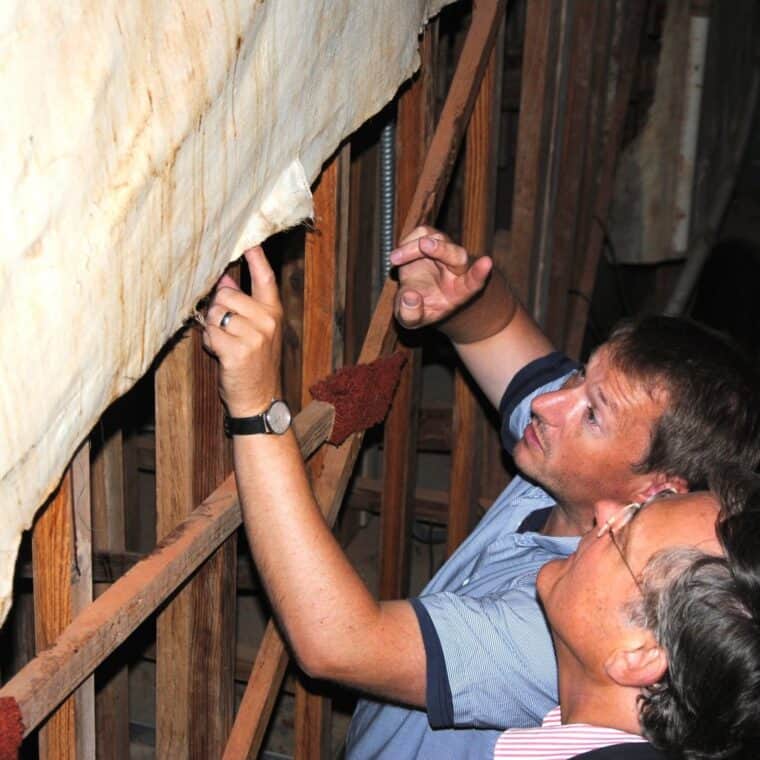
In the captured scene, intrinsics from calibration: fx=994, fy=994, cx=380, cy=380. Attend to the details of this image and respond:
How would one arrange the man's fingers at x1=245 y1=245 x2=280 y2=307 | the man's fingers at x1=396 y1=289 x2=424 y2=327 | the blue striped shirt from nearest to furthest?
the man's fingers at x1=245 y1=245 x2=280 y2=307
the blue striped shirt
the man's fingers at x1=396 y1=289 x2=424 y2=327

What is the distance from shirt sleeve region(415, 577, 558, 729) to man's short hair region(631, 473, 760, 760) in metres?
0.32

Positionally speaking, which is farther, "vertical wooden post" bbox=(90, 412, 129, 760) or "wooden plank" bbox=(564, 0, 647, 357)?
"wooden plank" bbox=(564, 0, 647, 357)

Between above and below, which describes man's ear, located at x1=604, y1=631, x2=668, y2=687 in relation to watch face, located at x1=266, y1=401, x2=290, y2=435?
below

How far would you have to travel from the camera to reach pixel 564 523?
213 cm

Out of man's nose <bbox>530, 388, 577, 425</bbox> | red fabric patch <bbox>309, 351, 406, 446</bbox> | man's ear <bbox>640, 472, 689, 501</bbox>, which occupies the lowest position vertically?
man's ear <bbox>640, 472, 689, 501</bbox>

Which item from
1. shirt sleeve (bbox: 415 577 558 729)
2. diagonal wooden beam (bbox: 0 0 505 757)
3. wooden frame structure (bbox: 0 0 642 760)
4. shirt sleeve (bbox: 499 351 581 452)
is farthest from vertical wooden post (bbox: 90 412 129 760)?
shirt sleeve (bbox: 499 351 581 452)

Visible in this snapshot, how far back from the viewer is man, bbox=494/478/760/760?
138cm

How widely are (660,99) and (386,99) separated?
357 centimetres

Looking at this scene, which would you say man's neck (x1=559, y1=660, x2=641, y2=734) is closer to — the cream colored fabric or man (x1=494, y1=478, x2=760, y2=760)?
man (x1=494, y1=478, x2=760, y2=760)

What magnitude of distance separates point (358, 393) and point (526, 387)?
0.44 m

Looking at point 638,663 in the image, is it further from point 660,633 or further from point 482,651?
point 482,651

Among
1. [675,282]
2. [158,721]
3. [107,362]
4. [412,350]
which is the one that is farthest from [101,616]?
[675,282]

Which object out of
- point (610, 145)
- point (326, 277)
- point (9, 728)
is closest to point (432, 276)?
point (326, 277)

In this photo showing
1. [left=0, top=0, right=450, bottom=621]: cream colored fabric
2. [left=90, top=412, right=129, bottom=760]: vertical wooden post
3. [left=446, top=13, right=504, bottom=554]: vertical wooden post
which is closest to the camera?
[left=0, top=0, right=450, bottom=621]: cream colored fabric
